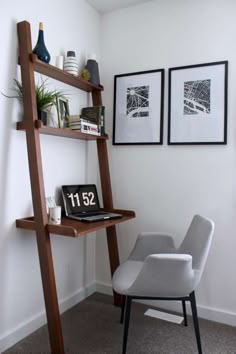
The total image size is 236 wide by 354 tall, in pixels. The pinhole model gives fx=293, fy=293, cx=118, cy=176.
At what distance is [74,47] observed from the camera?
2.32 meters

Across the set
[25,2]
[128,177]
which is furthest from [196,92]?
[25,2]

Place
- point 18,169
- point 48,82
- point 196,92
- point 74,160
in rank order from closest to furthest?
point 18,169 < point 48,82 < point 196,92 < point 74,160

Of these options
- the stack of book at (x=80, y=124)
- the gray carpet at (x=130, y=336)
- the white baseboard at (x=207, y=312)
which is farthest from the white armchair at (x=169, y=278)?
the stack of book at (x=80, y=124)

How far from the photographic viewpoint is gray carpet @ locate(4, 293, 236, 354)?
1826 mm

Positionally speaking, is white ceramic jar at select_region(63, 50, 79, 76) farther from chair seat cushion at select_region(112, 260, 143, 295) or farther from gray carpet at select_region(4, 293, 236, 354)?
gray carpet at select_region(4, 293, 236, 354)

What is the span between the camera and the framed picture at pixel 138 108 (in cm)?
237

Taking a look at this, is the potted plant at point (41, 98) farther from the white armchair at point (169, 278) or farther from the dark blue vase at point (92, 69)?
the white armchair at point (169, 278)

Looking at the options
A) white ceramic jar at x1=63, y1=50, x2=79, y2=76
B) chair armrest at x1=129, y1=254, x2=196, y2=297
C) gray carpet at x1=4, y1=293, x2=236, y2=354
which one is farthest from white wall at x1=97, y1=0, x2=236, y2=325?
chair armrest at x1=129, y1=254, x2=196, y2=297

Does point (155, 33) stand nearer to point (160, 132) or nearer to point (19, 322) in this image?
point (160, 132)

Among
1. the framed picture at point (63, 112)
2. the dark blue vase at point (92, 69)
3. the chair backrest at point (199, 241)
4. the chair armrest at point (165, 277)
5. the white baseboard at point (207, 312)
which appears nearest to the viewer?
the chair armrest at point (165, 277)

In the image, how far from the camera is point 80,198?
2.29 metres

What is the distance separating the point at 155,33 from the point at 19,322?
238 cm

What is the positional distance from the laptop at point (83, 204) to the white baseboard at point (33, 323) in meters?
0.71

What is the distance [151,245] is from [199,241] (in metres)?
0.43
